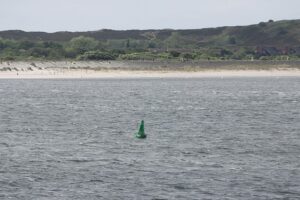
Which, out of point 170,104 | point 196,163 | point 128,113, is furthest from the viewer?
point 170,104

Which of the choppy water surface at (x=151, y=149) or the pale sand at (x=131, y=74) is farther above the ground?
the choppy water surface at (x=151, y=149)

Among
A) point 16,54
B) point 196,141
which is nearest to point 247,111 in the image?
point 196,141

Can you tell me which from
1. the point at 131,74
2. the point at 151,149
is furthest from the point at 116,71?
the point at 151,149

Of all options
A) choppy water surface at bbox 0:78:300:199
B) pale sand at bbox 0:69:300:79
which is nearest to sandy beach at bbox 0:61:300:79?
pale sand at bbox 0:69:300:79

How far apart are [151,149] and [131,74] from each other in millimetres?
97339

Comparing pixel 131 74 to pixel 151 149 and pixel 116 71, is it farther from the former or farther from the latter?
pixel 151 149

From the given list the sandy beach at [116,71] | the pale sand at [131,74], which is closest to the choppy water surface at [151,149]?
the pale sand at [131,74]

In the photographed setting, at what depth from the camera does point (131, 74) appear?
14425cm

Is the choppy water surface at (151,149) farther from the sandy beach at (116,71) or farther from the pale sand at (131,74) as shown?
the sandy beach at (116,71)

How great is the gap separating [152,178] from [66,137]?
1673 centimetres

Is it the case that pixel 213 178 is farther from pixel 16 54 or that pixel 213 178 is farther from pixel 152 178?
pixel 16 54

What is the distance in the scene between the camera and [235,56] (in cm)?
18250

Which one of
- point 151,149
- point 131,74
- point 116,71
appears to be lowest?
point 131,74

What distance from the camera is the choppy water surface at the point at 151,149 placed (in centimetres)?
3569
